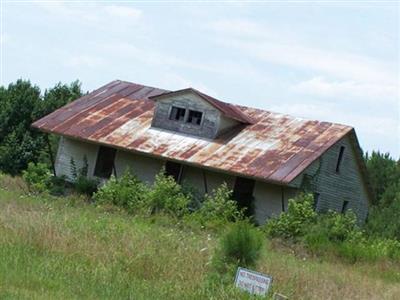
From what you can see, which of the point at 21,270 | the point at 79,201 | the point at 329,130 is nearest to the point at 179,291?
the point at 21,270

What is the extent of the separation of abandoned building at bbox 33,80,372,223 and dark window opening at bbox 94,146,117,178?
0.14ft

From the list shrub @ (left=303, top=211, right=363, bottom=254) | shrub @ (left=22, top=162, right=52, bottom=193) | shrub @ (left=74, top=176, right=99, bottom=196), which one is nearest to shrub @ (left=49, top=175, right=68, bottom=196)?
shrub @ (left=22, top=162, right=52, bottom=193)

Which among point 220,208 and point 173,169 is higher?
point 173,169

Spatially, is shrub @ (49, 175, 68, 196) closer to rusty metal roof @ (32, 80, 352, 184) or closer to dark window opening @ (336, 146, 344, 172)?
rusty metal roof @ (32, 80, 352, 184)

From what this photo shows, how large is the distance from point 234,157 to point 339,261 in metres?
8.35

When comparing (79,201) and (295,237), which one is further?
(79,201)

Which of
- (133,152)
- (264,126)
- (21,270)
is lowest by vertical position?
(21,270)

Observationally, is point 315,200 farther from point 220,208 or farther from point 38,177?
point 38,177

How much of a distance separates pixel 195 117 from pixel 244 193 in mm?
4025

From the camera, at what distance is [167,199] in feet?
94.9

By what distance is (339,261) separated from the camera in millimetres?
22719

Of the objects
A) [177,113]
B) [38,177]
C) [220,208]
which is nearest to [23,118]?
[38,177]

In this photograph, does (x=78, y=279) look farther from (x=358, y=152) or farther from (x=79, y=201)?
(x=358, y=152)

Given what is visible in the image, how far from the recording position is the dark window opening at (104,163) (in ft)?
114
